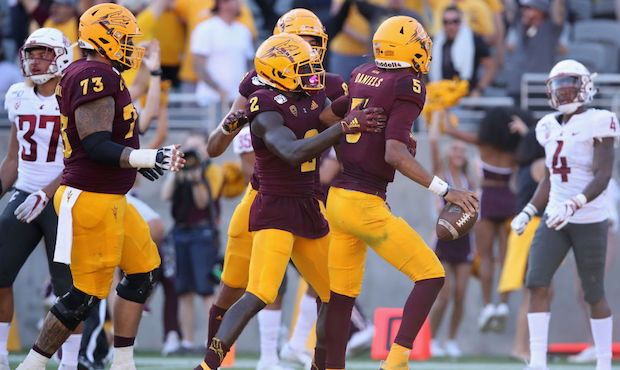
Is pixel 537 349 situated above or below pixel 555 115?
below

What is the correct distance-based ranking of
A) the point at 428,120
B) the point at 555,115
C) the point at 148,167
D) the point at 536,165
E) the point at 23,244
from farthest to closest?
the point at 428,120 → the point at 536,165 → the point at 555,115 → the point at 23,244 → the point at 148,167

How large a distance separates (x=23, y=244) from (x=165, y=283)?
11.5 feet

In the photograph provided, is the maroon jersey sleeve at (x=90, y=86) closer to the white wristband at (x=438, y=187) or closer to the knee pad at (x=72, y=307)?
the knee pad at (x=72, y=307)

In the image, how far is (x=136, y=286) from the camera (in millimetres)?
6191

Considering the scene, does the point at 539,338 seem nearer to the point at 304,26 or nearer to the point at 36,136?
the point at 304,26

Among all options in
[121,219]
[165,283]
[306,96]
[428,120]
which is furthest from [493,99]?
[121,219]

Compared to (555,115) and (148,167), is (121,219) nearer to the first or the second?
(148,167)

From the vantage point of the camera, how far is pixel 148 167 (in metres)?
5.67

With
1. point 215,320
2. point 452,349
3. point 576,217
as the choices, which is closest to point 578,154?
point 576,217

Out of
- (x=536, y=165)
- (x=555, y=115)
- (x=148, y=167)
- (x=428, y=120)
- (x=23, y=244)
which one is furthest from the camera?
(x=428, y=120)

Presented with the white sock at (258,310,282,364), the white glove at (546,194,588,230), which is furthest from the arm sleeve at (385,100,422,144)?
the white sock at (258,310,282,364)

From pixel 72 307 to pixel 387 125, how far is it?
2.10 m

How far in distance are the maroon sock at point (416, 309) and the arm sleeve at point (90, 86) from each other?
2093 mm

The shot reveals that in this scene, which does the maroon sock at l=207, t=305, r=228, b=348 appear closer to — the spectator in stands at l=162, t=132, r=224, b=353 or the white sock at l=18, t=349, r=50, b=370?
the white sock at l=18, t=349, r=50, b=370
